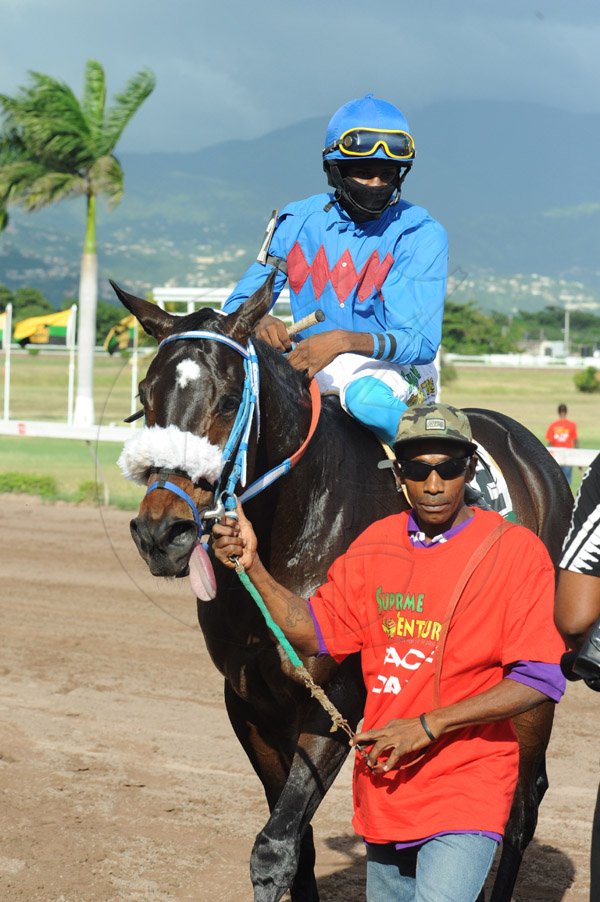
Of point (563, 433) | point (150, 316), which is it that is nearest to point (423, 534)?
point (150, 316)

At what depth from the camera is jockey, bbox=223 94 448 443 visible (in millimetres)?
4266

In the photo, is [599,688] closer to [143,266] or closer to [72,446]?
[143,266]

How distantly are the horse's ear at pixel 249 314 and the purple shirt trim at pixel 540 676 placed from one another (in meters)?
1.33

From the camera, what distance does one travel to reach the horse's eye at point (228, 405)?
346 centimetres

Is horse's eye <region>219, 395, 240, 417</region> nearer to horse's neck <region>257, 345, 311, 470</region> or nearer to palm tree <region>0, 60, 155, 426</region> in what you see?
horse's neck <region>257, 345, 311, 470</region>

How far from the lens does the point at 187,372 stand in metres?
3.41

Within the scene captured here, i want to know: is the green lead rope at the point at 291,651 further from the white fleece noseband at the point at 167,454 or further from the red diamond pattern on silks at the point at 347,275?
the red diamond pattern on silks at the point at 347,275

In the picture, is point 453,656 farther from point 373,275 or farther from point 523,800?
point 523,800

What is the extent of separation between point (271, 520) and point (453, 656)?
117 centimetres

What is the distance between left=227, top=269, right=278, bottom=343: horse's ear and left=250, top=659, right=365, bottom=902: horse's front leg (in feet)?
3.70

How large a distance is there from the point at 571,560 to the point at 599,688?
30 cm

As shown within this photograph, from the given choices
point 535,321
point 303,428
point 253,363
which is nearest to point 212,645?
point 303,428

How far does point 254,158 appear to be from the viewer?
4211 millimetres

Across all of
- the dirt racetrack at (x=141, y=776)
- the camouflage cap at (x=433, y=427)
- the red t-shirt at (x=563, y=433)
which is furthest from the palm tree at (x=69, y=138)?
the camouflage cap at (x=433, y=427)
